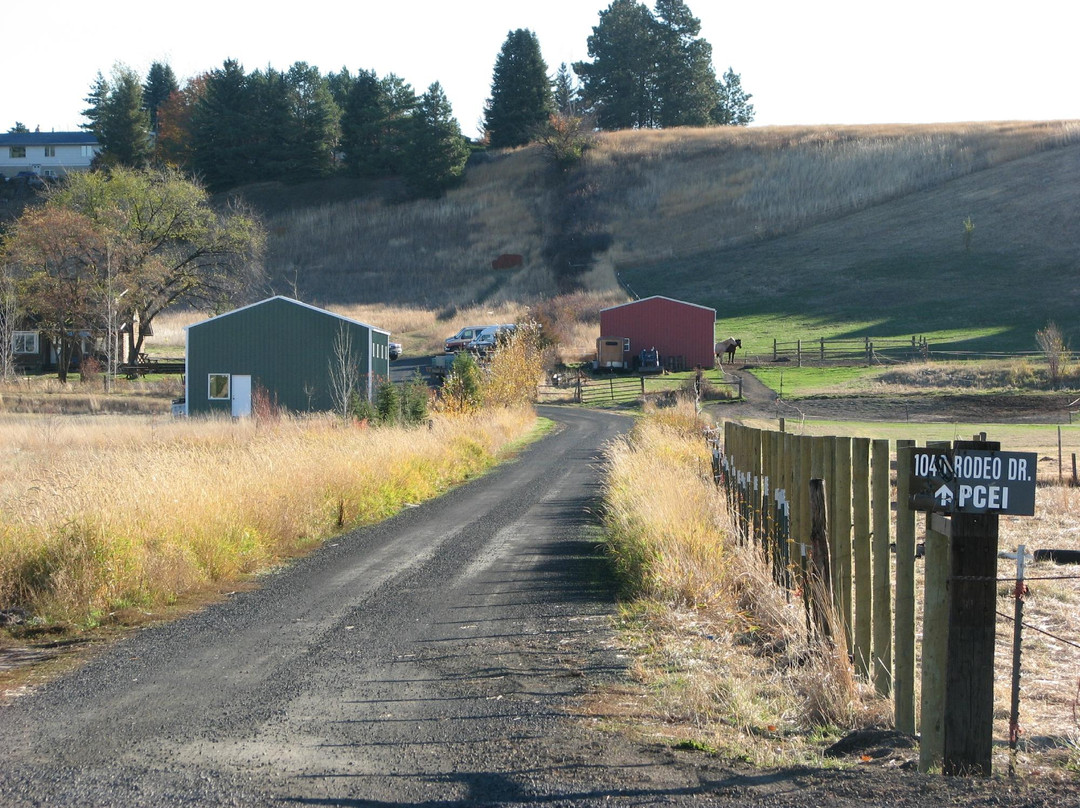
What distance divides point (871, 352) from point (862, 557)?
50621mm

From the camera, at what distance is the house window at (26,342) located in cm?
5614

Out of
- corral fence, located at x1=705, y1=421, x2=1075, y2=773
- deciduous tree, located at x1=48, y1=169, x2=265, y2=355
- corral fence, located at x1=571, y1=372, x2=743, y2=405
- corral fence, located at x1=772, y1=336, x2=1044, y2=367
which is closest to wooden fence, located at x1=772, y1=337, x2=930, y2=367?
corral fence, located at x1=772, y1=336, x2=1044, y2=367

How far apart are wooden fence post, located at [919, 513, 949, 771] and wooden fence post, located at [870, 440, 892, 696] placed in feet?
4.24

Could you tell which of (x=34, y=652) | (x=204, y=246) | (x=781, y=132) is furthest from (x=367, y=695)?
(x=781, y=132)

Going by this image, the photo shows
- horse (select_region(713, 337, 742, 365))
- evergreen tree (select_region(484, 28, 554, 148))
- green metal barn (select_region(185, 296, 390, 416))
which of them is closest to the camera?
green metal barn (select_region(185, 296, 390, 416))

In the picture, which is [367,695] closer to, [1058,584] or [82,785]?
[82,785]

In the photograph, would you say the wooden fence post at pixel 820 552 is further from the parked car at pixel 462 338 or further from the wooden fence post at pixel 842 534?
the parked car at pixel 462 338

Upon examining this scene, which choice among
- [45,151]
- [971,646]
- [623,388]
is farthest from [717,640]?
[45,151]

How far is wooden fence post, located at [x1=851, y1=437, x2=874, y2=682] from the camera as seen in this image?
7.00m

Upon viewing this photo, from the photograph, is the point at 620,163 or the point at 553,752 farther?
the point at 620,163

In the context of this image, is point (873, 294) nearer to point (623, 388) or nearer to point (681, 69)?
point (623, 388)

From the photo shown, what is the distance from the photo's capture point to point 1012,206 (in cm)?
8000

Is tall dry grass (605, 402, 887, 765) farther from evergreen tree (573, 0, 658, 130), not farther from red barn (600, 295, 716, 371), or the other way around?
evergreen tree (573, 0, 658, 130)

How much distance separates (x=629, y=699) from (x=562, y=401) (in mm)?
43794
